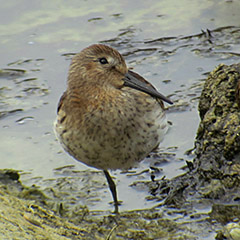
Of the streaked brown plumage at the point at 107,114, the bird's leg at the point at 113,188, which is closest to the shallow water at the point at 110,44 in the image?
the bird's leg at the point at 113,188

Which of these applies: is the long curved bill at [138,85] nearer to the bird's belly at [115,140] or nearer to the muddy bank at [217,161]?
the bird's belly at [115,140]

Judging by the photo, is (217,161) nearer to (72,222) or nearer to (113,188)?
(113,188)

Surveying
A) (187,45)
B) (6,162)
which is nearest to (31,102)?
(6,162)

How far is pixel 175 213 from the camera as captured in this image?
5.30 meters

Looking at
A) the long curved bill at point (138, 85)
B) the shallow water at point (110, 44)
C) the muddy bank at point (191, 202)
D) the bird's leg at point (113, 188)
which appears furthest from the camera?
the shallow water at point (110, 44)

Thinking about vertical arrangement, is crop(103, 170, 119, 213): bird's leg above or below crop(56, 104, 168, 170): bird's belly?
below

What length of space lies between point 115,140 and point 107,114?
0.76 feet

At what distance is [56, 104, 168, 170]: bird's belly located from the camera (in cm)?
536

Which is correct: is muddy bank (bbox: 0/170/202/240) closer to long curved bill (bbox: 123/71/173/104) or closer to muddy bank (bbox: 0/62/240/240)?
muddy bank (bbox: 0/62/240/240)

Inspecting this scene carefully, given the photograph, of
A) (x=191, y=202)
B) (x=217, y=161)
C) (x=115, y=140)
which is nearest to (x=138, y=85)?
(x=115, y=140)

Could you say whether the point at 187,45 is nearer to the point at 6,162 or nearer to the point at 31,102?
the point at 31,102

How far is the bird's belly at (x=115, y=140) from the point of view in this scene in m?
5.36

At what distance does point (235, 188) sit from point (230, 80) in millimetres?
958

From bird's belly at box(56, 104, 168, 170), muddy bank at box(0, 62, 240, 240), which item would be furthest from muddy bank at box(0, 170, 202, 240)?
bird's belly at box(56, 104, 168, 170)
